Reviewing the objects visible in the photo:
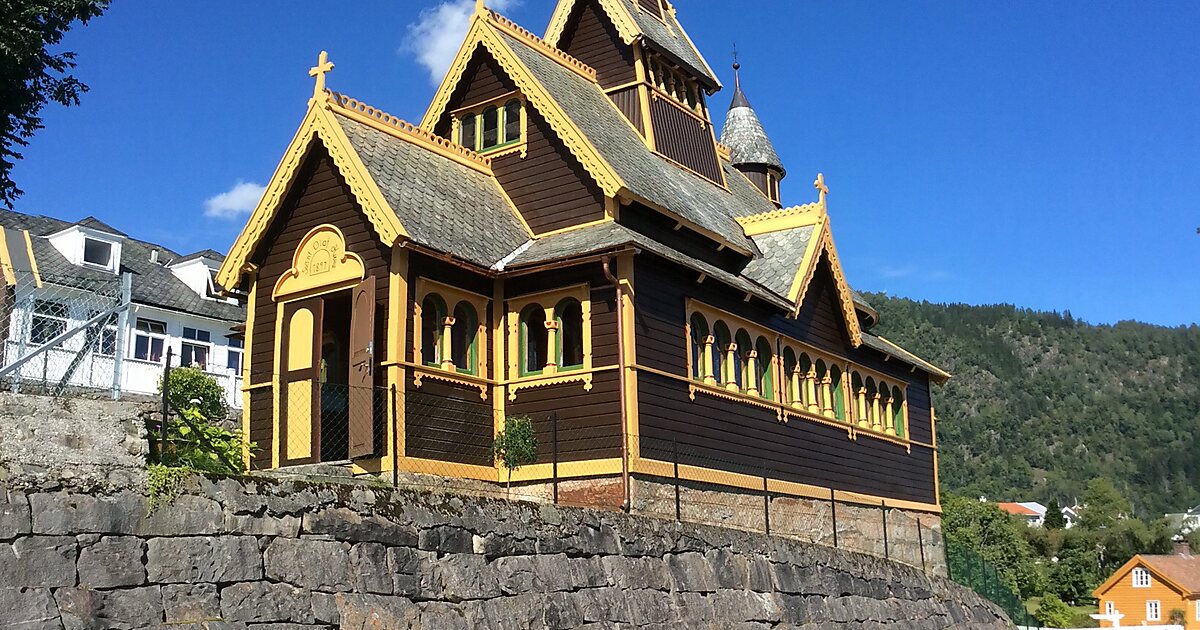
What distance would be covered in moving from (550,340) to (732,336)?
15.2ft

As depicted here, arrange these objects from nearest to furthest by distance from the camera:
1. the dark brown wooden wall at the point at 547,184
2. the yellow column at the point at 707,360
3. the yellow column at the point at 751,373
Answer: the yellow column at the point at 707,360 → the dark brown wooden wall at the point at 547,184 → the yellow column at the point at 751,373

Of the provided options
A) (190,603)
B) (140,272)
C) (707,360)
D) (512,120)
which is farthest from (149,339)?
(190,603)

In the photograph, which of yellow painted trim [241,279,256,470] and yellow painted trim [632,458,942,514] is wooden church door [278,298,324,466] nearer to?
yellow painted trim [241,279,256,470]

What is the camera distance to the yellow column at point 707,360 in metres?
24.9

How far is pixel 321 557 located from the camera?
43.9 ft

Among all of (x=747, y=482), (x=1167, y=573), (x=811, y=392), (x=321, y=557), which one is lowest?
(x=1167, y=573)

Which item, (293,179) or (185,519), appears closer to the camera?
(185,519)

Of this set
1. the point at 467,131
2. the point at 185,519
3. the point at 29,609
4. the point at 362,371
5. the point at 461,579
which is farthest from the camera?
the point at 467,131

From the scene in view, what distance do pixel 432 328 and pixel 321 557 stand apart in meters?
9.36

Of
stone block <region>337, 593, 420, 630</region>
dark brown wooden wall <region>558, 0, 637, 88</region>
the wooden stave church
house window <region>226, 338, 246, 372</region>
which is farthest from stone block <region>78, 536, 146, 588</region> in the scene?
house window <region>226, 338, 246, 372</region>

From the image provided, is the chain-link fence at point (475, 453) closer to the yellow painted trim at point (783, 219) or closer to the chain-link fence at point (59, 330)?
the chain-link fence at point (59, 330)

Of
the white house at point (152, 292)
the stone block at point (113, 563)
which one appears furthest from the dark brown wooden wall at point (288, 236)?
the white house at point (152, 292)

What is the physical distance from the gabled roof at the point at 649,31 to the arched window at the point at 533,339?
10.1 meters

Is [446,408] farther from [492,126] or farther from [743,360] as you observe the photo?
[492,126]
